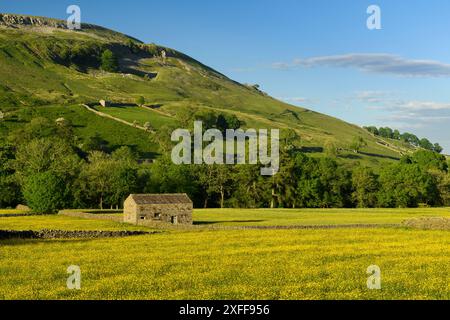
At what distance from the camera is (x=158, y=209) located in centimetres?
7944

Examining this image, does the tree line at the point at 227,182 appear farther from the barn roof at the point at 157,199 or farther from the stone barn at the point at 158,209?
the stone barn at the point at 158,209

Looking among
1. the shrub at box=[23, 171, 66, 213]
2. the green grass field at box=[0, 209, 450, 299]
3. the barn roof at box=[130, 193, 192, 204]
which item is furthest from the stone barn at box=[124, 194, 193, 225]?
the shrub at box=[23, 171, 66, 213]

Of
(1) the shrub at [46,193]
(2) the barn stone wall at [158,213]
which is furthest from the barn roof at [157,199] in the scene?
(1) the shrub at [46,193]

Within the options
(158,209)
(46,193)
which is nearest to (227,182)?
(46,193)

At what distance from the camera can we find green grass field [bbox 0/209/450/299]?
2723 cm

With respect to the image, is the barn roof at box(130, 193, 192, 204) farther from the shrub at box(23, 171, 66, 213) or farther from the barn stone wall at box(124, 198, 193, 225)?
the shrub at box(23, 171, 66, 213)

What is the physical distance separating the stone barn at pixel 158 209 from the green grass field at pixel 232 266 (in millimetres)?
18010

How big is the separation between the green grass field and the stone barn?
18010 millimetres

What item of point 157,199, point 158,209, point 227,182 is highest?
point 227,182

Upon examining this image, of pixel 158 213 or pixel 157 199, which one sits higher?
pixel 157 199

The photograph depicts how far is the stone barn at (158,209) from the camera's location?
7850 cm

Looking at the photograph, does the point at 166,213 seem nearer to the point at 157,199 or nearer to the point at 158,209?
the point at 158,209

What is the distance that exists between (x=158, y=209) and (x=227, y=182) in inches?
2422
